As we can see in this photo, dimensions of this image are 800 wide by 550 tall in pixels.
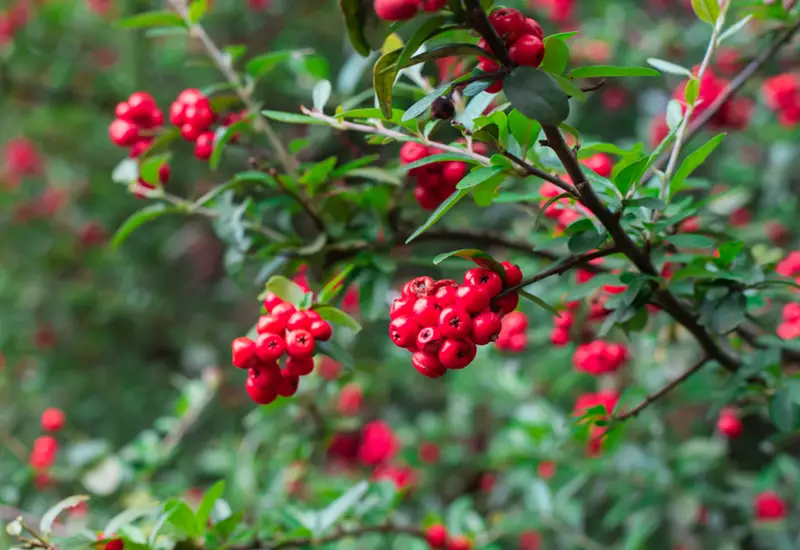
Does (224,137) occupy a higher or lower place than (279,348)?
higher

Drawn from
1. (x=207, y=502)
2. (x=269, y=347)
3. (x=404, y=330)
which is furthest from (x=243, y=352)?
(x=207, y=502)

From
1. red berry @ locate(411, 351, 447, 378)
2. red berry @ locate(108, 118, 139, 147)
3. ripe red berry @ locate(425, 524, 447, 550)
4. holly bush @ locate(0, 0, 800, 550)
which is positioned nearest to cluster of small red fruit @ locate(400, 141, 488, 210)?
holly bush @ locate(0, 0, 800, 550)

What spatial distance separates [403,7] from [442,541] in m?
1.11

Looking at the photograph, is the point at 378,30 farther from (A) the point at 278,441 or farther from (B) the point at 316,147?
(A) the point at 278,441

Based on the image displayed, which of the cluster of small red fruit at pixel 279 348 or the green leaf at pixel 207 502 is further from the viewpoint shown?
the green leaf at pixel 207 502

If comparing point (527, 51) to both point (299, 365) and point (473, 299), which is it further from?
point (299, 365)

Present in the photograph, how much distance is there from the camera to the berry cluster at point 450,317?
71 cm

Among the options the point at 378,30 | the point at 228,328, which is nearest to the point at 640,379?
the point at 378,30

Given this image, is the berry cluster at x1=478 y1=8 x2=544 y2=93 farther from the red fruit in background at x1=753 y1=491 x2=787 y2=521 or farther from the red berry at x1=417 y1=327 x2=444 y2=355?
the red fruit in background at x1=753 y1=491 x2=787 y2=521

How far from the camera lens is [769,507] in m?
1.50

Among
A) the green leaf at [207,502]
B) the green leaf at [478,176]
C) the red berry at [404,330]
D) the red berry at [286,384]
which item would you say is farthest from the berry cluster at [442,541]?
the green leaf at [478,176]

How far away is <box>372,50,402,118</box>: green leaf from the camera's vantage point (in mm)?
667

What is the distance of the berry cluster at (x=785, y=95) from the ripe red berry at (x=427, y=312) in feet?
4.86

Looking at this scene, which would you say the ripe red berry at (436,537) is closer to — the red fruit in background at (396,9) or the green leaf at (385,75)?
the green leaf at (385,75)
